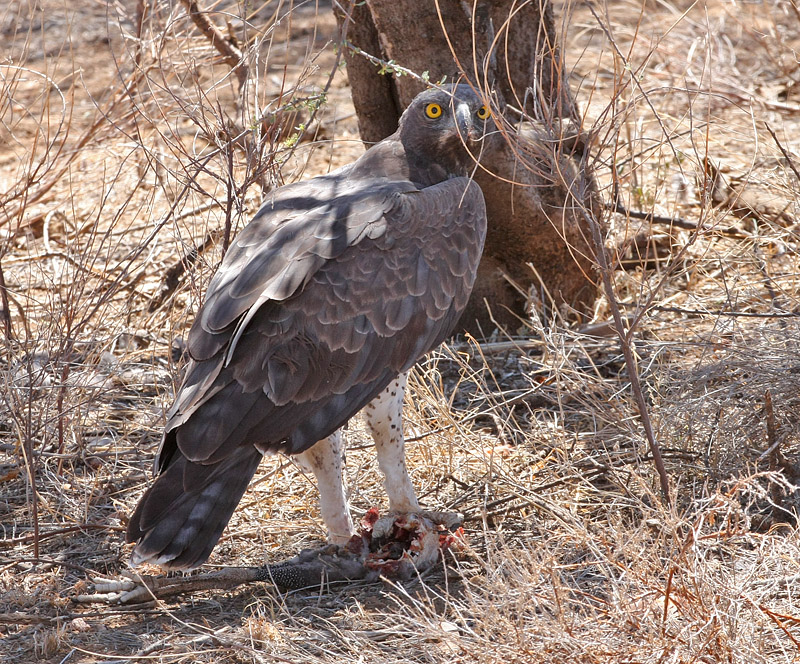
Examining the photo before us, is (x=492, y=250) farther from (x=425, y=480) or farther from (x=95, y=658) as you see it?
(x=95, y=658)

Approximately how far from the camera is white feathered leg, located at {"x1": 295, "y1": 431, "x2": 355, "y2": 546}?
3.85 m

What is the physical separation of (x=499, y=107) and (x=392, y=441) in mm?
1648

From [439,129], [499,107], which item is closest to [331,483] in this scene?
[439,129]

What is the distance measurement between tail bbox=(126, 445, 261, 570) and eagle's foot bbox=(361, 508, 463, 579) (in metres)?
0.70

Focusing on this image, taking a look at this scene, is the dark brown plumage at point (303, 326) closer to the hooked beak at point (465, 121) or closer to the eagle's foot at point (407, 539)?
the hooked beak at point (465, 121)

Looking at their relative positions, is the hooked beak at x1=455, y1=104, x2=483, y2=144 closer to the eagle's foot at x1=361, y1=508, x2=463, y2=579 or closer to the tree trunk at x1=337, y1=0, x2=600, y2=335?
the tree trunk at x1=337, y1=0, x2=600, y2=335

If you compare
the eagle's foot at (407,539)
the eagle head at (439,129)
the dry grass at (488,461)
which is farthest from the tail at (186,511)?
the eagle head at (439,129)

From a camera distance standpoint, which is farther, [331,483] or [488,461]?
[488,461]

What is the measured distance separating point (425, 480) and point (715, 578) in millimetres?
2002

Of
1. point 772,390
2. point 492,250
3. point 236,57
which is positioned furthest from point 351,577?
point 236,57

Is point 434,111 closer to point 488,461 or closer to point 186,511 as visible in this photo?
point 488,461

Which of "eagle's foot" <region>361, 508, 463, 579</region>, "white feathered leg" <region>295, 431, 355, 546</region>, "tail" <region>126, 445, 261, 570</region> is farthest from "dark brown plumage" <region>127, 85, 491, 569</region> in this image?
"eagle's foot" <region>361, 508, 463, 579</region>

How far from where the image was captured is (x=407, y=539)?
381cm

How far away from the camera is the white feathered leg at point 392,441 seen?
154 inches
